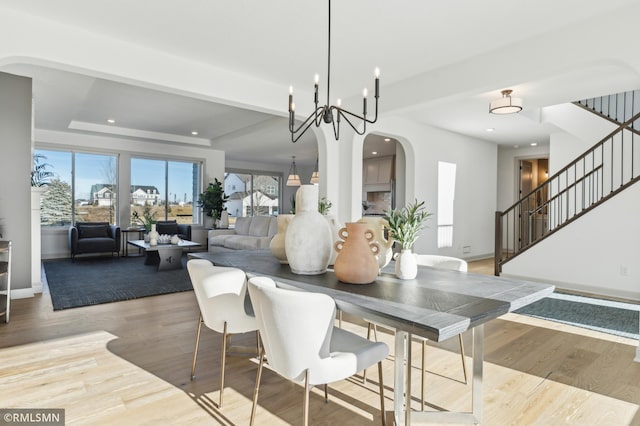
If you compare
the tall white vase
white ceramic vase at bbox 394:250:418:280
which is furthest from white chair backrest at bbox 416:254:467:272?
the tall white vase

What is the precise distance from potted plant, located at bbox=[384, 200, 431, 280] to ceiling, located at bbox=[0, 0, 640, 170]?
5.45 feet

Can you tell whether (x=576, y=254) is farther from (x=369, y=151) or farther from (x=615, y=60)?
(x=369, y=151)

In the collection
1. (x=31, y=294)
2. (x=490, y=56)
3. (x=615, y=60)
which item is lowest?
(x=31, y=294)

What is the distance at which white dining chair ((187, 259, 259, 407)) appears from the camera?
2.02m

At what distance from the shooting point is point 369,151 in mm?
9094

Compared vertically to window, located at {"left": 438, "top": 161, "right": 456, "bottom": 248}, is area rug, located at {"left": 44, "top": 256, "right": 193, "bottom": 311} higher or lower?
lower

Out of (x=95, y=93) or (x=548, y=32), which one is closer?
(x=548, y=32)

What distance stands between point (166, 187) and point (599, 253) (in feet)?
29.0

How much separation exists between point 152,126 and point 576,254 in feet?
26.2

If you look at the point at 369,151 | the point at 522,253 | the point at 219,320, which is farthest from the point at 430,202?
the point at 219,320

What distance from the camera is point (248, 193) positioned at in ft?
39.7

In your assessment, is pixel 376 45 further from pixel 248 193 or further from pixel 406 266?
pixel 248 193

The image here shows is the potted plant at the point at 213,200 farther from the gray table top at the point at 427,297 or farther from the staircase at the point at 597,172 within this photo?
the gray table top at the point at 427,297

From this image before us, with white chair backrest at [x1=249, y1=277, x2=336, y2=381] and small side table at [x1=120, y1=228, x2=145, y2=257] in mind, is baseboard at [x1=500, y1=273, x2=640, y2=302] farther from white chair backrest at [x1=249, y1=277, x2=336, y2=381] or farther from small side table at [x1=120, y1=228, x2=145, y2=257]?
small side table at [x1=120, y1=228, x2=145, y2=257]
